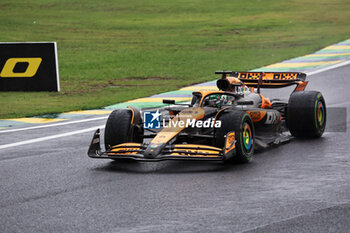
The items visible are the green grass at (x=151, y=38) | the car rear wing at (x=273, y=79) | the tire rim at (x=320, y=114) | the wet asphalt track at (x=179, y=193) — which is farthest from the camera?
the green grass at (x=151, y=38)

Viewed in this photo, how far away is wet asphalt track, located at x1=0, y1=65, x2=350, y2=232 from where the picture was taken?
650 centimetres

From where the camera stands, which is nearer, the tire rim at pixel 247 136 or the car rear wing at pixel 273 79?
the tire rim at pixel 247 136

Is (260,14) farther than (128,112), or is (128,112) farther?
(260,14)

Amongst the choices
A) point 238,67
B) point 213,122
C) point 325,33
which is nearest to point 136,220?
point 213,122

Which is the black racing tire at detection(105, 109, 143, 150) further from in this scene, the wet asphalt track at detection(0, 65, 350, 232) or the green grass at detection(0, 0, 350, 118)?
the green grass at detection(0, 0, 350, 118)

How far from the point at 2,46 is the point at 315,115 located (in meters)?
11.4

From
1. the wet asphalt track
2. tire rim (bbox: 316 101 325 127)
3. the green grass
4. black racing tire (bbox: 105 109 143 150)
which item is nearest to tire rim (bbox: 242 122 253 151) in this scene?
the wet asphalt track

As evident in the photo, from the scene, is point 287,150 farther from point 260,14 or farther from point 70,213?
point 260,14

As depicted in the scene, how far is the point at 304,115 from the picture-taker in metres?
11.0

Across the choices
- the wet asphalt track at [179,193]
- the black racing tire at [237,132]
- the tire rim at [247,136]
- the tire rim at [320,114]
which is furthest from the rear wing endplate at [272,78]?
the black racing tire at [237,132]

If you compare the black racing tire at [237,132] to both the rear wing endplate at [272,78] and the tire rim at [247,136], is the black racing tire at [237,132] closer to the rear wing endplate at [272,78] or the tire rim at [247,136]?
the tire rim at [247,136]

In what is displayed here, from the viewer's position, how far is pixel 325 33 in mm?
31500

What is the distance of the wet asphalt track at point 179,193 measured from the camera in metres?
6.50

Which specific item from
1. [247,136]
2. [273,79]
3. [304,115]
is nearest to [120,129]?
[247,136]
